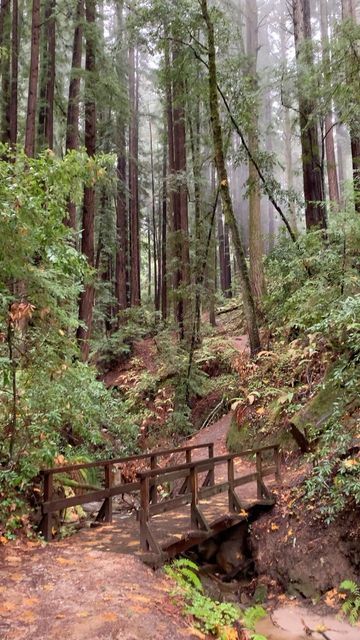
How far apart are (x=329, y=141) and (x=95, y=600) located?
2332 cm

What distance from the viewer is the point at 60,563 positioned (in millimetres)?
5617

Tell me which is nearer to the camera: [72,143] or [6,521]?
[6,521]

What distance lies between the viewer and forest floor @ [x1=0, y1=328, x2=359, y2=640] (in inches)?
159

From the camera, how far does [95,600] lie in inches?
180

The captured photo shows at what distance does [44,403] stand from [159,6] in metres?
11.7

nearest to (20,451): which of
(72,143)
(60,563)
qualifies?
(60,563)

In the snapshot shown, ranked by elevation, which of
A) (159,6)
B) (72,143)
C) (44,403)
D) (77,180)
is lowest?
(44,403)

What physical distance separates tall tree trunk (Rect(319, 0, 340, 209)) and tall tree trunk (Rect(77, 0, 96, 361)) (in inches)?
258

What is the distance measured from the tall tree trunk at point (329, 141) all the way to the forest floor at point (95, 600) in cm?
859

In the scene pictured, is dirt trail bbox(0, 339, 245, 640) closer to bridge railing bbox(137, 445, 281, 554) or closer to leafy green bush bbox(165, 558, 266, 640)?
leafy green bush bbox(165, 558, 266, 640)

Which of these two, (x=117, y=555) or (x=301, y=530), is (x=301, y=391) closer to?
(x=301, y=530)

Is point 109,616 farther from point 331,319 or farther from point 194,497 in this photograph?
point 331,319

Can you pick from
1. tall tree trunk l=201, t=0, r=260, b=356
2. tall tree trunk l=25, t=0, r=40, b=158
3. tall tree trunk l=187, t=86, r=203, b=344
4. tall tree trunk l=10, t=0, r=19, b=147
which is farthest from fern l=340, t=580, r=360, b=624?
tall tree trunk l=10, t=0, r=19, b=147

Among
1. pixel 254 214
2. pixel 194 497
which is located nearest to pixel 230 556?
pixel 194 497
